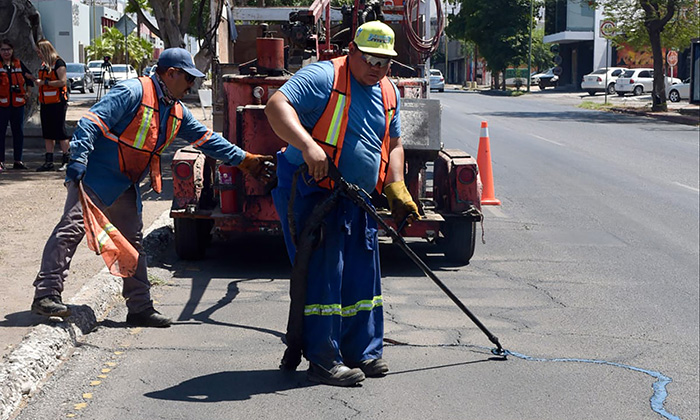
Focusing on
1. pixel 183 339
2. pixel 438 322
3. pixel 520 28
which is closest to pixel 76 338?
pixel 183 339

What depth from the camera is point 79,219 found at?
614 cm

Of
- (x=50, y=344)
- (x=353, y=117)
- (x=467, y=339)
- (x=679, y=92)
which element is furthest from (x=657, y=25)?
(x=50, y=344)

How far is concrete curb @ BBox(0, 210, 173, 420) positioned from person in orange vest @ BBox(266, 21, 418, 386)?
1.42m

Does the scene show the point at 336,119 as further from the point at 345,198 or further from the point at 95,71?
the point at 95,71

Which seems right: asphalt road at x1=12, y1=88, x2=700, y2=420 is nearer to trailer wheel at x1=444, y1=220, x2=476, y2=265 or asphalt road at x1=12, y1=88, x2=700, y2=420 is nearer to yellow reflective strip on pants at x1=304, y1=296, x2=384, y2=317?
trailer wheel at x1=444, y1=220, x2=476, y2=265

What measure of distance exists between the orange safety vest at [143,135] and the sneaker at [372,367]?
Answer: 193 centimetres

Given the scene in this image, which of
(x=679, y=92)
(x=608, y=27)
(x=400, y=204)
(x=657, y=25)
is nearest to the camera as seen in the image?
(x=400, y=204)

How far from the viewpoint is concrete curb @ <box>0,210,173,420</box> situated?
492cm

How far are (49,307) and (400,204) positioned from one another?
2206 millimetres

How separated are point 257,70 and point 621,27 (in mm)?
32573

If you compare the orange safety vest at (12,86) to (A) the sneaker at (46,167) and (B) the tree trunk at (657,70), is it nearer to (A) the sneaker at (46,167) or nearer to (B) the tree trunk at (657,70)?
(A) the sneaker at (46,167)

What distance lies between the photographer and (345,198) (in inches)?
213

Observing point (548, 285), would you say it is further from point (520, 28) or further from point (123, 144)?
point (520, 28)

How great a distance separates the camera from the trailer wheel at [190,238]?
8688mm
